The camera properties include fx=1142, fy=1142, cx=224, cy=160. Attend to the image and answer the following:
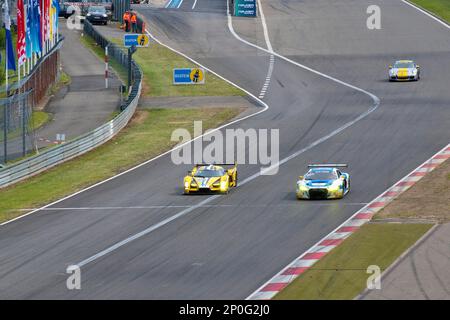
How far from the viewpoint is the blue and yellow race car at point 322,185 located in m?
40.4

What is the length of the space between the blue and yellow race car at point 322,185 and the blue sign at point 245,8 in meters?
58.5

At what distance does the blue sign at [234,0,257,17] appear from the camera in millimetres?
98312

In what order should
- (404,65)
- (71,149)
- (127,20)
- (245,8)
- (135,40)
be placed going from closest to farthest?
(71,149)
(404,65)
(135,40)
(127,20)
(245,8)

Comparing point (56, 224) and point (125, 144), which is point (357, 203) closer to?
point (56, 224)

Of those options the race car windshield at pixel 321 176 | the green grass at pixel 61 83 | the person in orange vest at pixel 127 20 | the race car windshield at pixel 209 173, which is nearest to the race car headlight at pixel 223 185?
the race car windshield at pixel 209 173

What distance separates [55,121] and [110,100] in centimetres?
683

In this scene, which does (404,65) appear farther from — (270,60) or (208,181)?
(208,181)

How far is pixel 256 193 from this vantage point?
42625mm

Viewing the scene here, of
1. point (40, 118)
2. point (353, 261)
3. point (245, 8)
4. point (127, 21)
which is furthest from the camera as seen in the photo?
point (245, 8)

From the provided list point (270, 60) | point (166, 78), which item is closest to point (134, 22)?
point (270, 60)

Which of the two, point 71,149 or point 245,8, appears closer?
point 71,149

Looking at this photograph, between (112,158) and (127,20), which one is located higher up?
(127,20)

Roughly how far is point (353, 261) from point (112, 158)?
76.0 ft

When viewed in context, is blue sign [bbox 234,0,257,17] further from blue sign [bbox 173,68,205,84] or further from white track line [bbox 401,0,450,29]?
blue sign [bbox 173,68,205,84]
